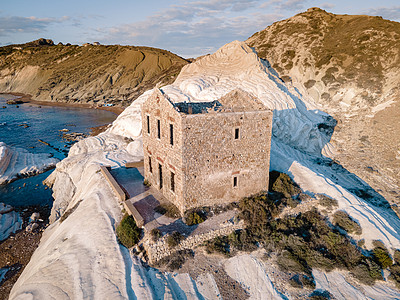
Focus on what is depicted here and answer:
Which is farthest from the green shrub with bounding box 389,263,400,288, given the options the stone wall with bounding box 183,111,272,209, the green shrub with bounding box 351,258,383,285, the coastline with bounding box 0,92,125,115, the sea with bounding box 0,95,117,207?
the coastline with bounding box 0,92,125,115

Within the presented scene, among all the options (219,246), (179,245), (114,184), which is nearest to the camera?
(179,245)

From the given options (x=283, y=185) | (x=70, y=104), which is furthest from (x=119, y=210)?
(x=70, y=104)

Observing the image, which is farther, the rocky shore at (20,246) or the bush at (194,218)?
the rocky shore at (20,246)

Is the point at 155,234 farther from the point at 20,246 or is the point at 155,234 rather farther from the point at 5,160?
the point at 5,160

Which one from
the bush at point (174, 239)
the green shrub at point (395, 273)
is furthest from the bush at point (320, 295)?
the bush at point (174, 239)

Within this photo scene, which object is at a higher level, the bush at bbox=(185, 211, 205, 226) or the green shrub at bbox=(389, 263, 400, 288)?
the bush at bbox=(185, 211, 205, 226)

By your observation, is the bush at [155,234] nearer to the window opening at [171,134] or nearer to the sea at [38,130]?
the window opening at [171,134]

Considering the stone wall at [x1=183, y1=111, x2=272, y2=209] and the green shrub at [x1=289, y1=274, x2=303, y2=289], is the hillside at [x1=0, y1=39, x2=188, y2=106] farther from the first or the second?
the green shrub at [x1=289, y1=274, x2=303, y2=289]
